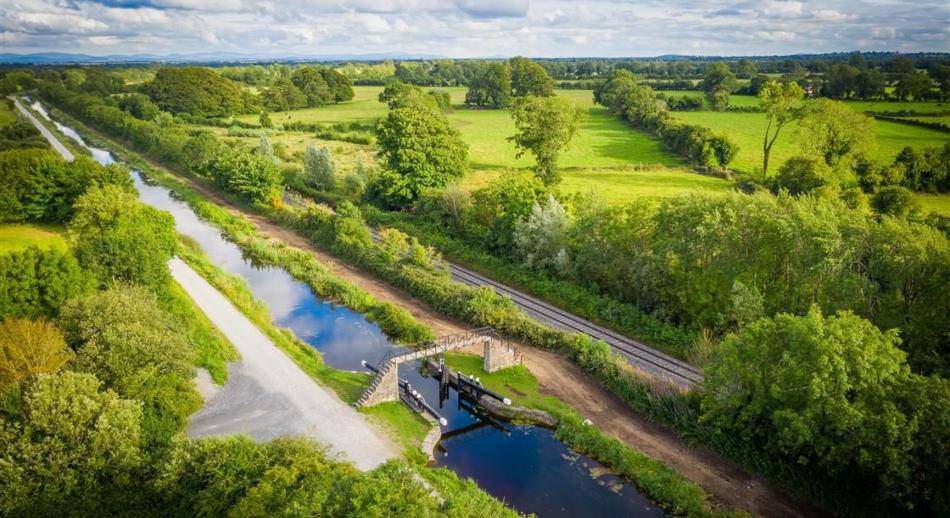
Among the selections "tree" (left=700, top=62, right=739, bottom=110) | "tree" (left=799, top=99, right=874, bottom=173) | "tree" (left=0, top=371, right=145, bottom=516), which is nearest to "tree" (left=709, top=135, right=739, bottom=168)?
"tree" (left=799, top=99, right=874, bottom=173)

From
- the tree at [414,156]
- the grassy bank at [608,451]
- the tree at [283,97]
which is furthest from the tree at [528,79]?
the grassy bank at [608,451]

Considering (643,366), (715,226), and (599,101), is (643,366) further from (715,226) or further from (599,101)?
(599,101)

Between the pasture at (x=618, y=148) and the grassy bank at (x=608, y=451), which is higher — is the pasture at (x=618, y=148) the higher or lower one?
the higher one

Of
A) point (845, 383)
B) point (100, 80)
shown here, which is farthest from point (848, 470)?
point (100, 80)

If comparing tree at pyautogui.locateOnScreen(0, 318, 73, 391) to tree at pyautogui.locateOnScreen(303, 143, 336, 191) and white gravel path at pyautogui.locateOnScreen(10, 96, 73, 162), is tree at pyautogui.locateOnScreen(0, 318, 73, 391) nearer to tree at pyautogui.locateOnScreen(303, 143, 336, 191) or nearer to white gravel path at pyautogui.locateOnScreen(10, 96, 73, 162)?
tree at pyautogui.locateOnScreen(303, 143, 336, 191)

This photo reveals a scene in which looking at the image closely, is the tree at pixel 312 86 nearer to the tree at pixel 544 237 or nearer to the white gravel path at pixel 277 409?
the tree at pixel 544 237
